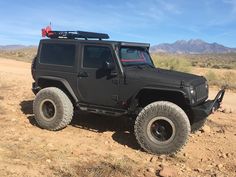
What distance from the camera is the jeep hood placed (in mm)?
6863

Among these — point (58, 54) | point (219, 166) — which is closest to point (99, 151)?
point (219, 166)

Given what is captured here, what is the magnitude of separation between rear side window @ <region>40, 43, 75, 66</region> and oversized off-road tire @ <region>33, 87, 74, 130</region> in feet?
1.92

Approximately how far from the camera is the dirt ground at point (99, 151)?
232 inches

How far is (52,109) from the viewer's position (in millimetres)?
8336

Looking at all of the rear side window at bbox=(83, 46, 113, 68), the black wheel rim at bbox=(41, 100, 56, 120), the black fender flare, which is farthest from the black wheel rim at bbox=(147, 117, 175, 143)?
the black wheel rim at bbox=(41, 100, 56, 120)

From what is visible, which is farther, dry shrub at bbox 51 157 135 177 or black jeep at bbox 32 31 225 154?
black jeep at bbox 32 31 225 154

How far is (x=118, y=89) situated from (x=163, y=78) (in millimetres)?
908

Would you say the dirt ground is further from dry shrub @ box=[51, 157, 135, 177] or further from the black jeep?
the black jeep

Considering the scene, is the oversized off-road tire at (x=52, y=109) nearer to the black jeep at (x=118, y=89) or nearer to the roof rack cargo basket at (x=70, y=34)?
the black jeep at (x=118, y=89)

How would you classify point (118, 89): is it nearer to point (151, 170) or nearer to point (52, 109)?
point (52, 109)

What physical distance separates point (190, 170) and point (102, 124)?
3109 mm

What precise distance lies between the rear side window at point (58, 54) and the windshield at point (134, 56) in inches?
41.7

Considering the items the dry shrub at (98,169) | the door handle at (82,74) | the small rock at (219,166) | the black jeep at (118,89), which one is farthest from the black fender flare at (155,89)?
the dry shrub at (98,169)

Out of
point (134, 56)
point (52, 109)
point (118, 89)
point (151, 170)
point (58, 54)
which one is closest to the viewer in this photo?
point (151, 170)
